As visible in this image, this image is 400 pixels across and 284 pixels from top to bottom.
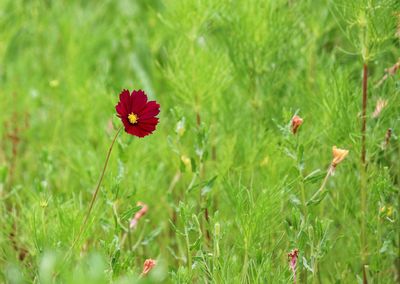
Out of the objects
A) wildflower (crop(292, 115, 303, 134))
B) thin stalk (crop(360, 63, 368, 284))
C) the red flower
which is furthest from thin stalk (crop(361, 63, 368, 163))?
the red flower

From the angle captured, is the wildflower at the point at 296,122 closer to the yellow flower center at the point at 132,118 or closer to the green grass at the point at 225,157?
the green grass at the point at 225,157

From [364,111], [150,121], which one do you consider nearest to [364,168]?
[364,111]

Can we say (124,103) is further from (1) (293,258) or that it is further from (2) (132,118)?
(1) (293,258)

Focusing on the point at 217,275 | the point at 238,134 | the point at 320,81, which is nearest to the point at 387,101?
the point at 320,81

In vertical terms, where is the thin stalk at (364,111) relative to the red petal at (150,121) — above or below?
below

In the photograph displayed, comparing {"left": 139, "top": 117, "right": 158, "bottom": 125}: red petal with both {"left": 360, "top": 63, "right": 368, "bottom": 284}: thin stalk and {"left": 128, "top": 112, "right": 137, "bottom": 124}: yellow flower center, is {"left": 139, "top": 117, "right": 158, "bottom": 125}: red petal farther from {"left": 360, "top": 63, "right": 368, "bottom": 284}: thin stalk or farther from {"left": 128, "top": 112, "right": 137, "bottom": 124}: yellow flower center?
{"left": 360, "top": 63, "right": 368, "bottom": 284}: thin stalk

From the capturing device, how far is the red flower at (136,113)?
1026mm

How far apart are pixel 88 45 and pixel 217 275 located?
1.10m

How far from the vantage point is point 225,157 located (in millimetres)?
1381

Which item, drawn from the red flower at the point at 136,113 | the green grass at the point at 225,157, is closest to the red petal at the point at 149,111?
the red flower at the point at 136,113

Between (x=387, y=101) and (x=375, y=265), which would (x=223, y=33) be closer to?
(x=387, y=101)

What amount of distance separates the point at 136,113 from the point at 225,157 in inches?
14.6

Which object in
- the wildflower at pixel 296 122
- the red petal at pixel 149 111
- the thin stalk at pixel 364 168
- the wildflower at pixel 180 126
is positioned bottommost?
the thin stalk at pixel 364 168

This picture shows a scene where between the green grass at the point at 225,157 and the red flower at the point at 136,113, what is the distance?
0.12 metres
